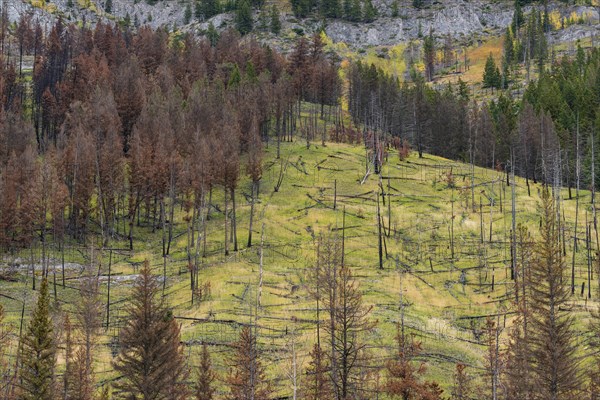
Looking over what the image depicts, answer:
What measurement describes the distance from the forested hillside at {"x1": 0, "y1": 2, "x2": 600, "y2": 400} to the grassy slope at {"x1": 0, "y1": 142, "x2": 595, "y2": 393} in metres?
0.34

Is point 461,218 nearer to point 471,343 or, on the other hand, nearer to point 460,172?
point 460,172

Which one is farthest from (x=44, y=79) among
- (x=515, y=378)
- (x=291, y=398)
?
(x=515, y=378)

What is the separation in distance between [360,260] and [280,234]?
12.5 meters

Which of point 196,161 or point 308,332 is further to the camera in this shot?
point 196,161

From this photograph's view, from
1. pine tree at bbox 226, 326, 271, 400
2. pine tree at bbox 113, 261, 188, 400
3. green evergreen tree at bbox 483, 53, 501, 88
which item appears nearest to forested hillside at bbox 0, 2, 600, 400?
pine tree at bbox 113, 261, 188, 400

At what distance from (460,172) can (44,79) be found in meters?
89.6

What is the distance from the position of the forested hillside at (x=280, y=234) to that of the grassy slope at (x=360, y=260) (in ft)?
1.11

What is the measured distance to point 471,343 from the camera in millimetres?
51500

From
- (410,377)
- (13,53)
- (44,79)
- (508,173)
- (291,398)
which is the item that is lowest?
(291,398)

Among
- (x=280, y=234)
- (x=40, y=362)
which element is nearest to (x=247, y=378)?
(x=40, y=362)

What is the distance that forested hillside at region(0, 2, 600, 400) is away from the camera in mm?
39344

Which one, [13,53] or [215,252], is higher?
[13,53]

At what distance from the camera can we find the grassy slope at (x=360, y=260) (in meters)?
51.8

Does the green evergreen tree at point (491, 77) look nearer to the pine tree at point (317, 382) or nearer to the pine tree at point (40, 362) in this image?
the pine tree at point (317, 382)
